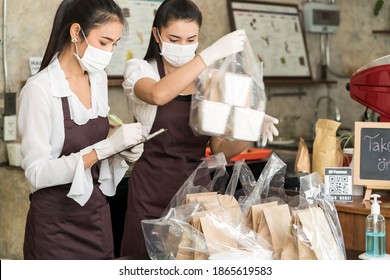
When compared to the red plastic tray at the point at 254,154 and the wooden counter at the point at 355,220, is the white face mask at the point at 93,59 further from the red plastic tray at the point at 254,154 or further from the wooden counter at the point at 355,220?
the red plastic tray at the point at 254,154

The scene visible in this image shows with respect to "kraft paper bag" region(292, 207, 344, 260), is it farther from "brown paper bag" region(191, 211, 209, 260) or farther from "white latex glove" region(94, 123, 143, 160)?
"white latex glove" region(94, 123, 143, 160)

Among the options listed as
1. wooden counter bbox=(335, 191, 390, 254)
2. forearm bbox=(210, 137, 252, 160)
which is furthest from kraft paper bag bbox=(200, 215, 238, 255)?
wooden counter bbox=(335, 191, 390, 254)

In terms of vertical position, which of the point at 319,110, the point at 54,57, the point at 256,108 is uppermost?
the point at 54,57

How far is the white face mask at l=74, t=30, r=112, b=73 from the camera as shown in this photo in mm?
2467

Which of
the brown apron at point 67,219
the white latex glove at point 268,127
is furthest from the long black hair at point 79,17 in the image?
the white latex glove at point 268,127

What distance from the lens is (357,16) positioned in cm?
689

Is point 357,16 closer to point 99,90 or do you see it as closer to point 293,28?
point 293,28

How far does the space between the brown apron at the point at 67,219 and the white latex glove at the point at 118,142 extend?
0.11 meters

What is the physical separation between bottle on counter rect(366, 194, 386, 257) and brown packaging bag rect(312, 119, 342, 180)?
852 millimetres

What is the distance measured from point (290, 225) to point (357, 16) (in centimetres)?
529

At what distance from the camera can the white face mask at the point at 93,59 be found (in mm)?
2467

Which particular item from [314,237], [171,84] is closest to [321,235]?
[314,237]
